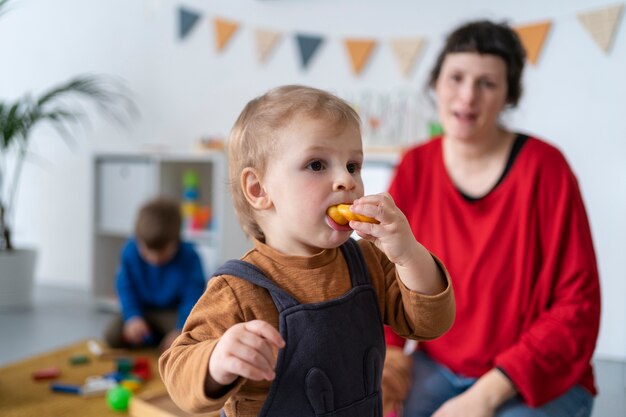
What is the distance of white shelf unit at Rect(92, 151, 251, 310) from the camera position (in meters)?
2.87

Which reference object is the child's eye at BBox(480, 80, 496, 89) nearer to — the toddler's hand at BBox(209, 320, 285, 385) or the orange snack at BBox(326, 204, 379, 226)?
the orange snack at BBox(326, 204, 379, 226)

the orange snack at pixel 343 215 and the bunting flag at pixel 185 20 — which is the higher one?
the bunting flag at pixel 185 20

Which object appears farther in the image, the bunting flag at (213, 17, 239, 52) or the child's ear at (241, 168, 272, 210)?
the bunting flag at (213, 17, 239, 52)

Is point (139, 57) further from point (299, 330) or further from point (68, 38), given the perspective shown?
point (299, 330)

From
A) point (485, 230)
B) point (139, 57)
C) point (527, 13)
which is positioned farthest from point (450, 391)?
point (139, 57)

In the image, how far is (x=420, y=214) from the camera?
52.8 inches

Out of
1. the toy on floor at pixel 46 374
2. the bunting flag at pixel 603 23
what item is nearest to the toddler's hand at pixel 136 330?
the toy on floor at pixel 46 374

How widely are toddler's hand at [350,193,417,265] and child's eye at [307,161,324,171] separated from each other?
0.06 m

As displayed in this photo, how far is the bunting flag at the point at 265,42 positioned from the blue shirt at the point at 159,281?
1170 millimetres

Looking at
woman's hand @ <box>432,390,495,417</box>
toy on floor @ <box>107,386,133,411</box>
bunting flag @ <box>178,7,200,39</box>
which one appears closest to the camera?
woman's hand @ <box>432,390,495,417</box>

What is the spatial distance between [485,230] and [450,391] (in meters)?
0.33

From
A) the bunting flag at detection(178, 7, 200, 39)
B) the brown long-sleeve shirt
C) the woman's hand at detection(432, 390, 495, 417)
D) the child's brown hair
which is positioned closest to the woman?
the woman's hand at detection(432, 390, 495, 417)

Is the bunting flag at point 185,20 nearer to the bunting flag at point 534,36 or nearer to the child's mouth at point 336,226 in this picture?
the bunting flag at point 534,36

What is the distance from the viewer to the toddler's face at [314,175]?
0.74 m
